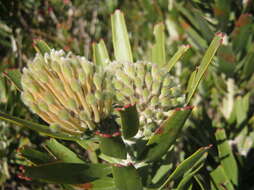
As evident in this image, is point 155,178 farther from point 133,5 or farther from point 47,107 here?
point 133,5

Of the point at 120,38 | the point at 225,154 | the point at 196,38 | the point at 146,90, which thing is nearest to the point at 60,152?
the point at 146,90

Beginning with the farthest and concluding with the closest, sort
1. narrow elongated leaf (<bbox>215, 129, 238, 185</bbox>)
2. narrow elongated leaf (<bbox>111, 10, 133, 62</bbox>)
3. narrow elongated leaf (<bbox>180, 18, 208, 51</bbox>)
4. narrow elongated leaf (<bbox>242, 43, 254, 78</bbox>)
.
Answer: narrow elongated leaf (<bbox>180, 18, 208, 51</bbox>) < narrow elongated leaf (<bbox>242, 43, 254, 78</bbox>) < narrow elongated leaf (<bbox>215, 129, 238, 185</bbox>) < narrow elongated leaf (<bbox>111, 10, 133, 62</bbox>)

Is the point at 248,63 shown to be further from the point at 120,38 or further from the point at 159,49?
the point at 120,38

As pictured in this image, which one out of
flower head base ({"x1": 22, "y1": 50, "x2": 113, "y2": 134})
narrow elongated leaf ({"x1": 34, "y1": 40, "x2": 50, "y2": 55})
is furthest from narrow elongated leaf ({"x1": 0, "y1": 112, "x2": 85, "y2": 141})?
narrow elongated leaf ({"x1": 34, "y1": 40, "x2": 50, "y2": 55})

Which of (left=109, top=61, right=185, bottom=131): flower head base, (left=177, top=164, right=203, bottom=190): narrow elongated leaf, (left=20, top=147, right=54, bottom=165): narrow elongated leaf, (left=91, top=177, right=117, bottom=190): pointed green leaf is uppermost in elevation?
(left=109, top=61, right=185, bottom=131): flower head base

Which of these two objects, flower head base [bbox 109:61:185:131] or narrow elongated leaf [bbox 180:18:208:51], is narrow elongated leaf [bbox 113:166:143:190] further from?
narrow elongated leaf [bbox 180:18:208:51]

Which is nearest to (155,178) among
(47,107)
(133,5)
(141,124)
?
(141,124)

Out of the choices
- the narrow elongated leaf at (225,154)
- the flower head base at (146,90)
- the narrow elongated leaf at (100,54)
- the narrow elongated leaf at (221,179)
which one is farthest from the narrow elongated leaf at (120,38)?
the narrow elongated leaf at (221,179)
